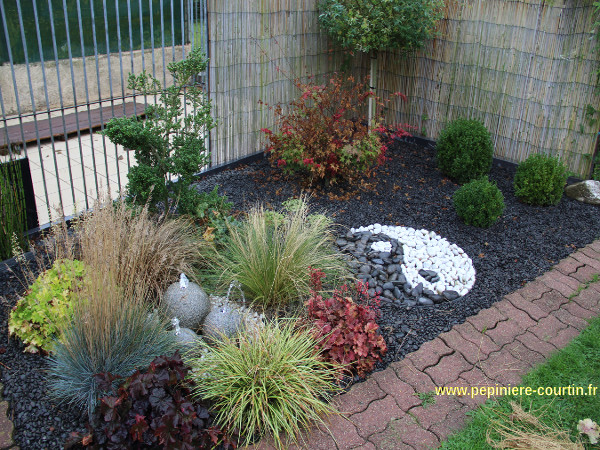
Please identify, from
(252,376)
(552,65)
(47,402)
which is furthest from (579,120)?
(47,402)

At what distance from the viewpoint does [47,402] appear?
9.89 ft

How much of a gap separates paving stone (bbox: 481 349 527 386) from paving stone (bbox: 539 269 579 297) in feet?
3.86

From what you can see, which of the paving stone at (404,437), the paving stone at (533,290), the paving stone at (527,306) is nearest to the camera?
the paving stone at (404,437)

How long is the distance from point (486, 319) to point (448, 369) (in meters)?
0.75

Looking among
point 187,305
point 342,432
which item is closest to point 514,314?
point 342,432

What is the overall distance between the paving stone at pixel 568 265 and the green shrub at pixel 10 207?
466 cm

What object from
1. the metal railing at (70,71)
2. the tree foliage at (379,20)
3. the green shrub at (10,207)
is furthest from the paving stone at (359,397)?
the tree foliage at (379,20)

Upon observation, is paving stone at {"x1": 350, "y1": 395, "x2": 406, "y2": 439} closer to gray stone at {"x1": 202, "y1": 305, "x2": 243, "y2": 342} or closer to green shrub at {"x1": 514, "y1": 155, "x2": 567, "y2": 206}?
gray stone at {"x1": 202, "y1": 305, "x2": 243, "y2": 342}

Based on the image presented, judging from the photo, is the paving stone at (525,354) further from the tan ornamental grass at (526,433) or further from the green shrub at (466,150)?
the green shrub at (466,150)

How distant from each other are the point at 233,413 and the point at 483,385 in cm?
161

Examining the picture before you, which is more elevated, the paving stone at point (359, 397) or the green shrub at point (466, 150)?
the green shrub at point (466, 150)

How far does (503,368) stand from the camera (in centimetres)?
352

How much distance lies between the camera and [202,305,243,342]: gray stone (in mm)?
3521

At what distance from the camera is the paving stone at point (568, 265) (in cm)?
479
